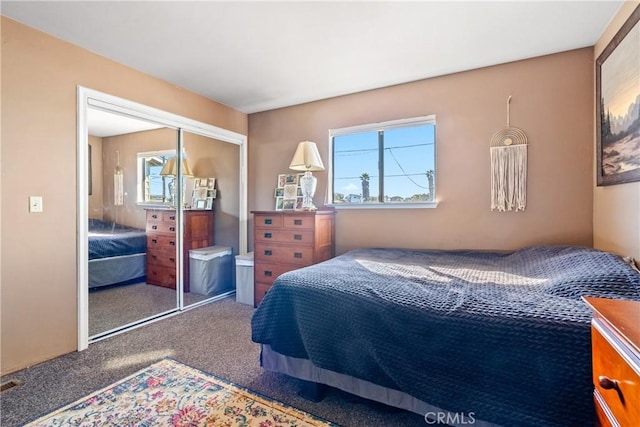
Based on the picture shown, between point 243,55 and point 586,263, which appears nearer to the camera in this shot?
point 586,263

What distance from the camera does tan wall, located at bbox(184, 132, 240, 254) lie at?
3.63m

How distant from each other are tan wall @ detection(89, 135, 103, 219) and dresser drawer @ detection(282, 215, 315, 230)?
1613 mm

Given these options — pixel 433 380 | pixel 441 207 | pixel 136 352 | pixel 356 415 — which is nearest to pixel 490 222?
pixel 441 207

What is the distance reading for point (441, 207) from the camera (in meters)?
2.81

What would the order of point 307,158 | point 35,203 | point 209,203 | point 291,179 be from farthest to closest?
point 209,203, point 291,179, point 307,158, point 35,203

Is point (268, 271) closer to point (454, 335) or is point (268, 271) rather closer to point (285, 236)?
point (285, 236)

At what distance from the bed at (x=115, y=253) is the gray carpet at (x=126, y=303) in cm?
9

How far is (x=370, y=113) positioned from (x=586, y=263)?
2259mm

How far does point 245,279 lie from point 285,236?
83 cm

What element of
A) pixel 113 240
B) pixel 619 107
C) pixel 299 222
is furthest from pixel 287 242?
pixel 619 107

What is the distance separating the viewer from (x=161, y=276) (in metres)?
3.23

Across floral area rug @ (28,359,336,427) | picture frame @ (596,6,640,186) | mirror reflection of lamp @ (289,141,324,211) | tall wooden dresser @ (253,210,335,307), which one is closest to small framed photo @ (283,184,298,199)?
mirror reflection of lamp @ (289,141,324,211)

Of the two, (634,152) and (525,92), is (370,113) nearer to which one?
(525,92)

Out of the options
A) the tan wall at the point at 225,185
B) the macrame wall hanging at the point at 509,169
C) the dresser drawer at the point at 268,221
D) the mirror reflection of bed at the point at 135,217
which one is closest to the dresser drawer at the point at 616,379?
the macrame wall hanging at the point at 509,169
